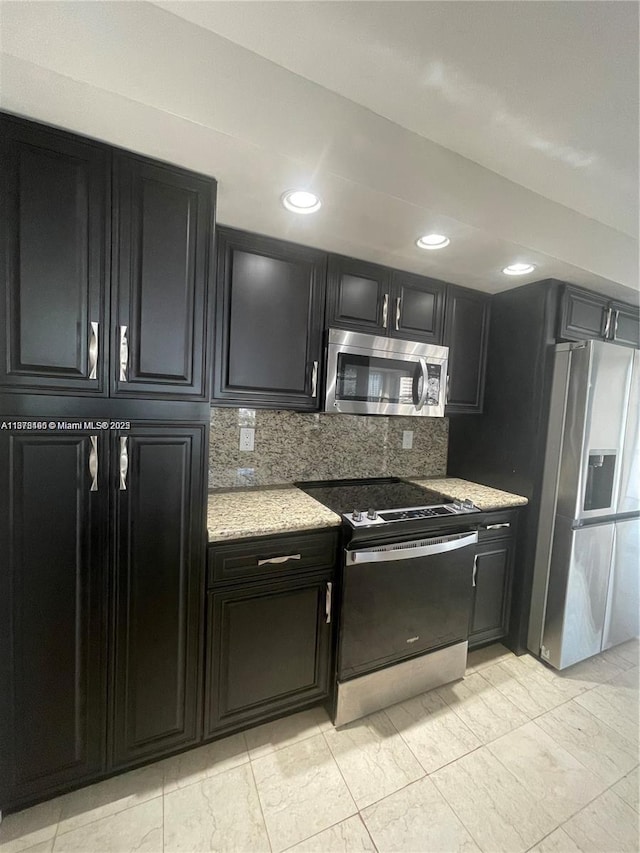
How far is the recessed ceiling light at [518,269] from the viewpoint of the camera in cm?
179

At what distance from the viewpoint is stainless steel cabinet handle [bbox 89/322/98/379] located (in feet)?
3.55

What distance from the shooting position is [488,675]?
6.30 ft

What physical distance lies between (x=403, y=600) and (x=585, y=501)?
1196 millimetres

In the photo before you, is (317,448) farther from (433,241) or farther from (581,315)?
(581,315)

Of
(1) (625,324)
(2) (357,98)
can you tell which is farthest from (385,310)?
(1) (625,324)

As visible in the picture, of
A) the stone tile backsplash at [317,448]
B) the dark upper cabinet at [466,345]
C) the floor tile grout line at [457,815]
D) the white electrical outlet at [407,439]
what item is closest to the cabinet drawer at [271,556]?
the stone tile backsplash at [317,448]

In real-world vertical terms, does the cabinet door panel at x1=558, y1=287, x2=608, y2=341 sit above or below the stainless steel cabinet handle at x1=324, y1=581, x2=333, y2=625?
above

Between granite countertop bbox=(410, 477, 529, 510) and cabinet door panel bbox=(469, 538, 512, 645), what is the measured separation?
0.24 meters

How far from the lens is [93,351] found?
1084 millimetres

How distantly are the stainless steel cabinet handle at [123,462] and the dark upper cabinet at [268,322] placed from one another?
1.67ft

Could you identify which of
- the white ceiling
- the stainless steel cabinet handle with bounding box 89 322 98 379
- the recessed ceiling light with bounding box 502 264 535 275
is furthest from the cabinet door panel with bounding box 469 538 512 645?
the stainless steel cabinet handle with bounding box 89 322 98 379

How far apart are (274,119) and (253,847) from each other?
238 centimetres

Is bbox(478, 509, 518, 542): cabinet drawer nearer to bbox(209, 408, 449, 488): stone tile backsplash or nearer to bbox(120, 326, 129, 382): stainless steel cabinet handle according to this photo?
bbox(209, 408, 449, 488): stone tile backsplash

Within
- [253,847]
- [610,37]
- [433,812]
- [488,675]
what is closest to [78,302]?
[610,37]
